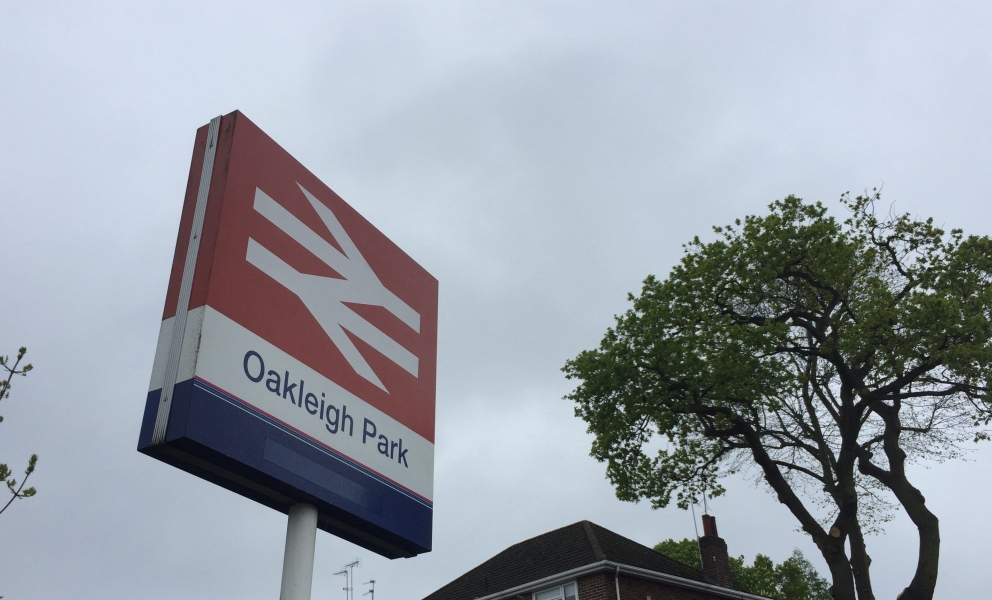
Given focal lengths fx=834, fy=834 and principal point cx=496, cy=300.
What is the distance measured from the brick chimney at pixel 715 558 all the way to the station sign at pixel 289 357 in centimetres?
2230

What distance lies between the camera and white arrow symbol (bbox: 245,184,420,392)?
1150cm

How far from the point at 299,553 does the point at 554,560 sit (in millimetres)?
20731

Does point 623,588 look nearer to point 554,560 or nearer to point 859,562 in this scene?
point 554,560

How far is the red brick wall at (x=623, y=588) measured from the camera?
88.1ft

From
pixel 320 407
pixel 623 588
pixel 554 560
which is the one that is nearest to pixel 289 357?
pixel 320 407

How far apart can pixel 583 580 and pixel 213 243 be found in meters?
20.7

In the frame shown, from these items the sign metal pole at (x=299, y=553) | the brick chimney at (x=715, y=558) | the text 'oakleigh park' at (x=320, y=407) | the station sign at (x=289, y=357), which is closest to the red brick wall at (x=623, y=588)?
the brick chimney at (x=715, y=558)

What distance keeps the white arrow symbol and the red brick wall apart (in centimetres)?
1607

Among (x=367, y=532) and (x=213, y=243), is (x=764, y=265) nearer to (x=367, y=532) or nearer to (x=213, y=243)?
(x=367, y=532)

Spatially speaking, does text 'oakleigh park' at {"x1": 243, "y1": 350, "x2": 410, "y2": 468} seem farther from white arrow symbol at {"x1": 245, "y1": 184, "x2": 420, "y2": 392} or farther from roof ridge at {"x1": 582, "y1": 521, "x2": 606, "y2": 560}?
roof ridge at {"x1": 582, "y1": 521, "x2": 606, "y2": 560}

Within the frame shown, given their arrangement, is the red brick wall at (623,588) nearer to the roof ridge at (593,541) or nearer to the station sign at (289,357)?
the roof ridge at (593,541)

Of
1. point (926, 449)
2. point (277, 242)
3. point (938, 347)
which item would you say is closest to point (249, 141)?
point (277, 242)

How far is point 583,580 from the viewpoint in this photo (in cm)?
2745

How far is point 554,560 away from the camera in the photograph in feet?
98.6
